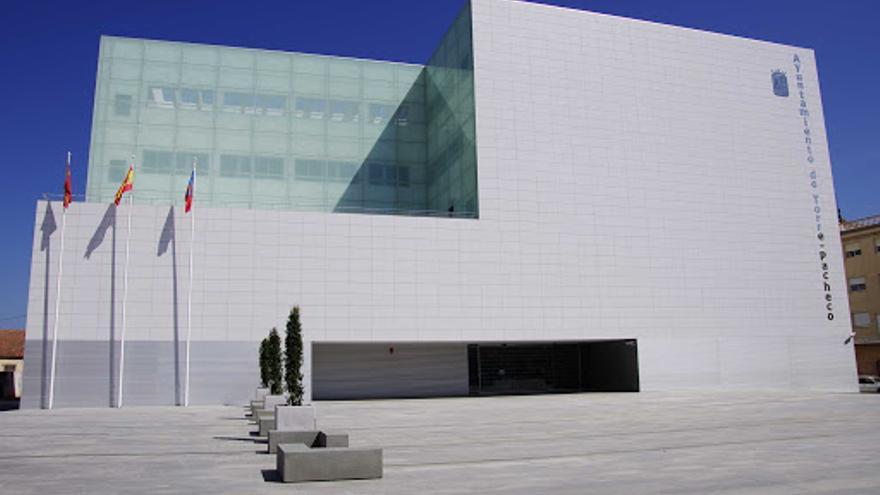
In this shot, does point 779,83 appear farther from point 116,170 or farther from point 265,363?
point 116,170

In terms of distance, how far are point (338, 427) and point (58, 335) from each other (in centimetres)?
1798

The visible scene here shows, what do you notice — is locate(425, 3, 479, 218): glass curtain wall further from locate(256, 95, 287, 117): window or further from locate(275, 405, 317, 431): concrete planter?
locate(275, 405, 317, 431): concrete planter

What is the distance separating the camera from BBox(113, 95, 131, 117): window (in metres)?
43.3

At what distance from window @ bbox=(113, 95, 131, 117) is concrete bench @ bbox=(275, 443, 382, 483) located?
37468 mm

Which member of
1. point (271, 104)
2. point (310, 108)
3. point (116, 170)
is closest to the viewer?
point (116, 170)

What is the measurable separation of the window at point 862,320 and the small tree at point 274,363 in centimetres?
6182

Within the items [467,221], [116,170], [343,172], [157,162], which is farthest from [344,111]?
[116,170]

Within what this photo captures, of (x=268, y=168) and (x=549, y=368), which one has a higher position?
(x=268, y=168)

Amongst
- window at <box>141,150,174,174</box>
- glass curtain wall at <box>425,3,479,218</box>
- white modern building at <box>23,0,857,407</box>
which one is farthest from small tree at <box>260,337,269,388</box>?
window at <box>141,150,174,174</box>

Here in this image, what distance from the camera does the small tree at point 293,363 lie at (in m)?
17.5

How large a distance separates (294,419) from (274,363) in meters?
10.4

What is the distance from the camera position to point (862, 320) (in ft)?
221

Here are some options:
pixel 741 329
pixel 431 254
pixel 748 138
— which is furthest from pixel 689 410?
pixel 748 138

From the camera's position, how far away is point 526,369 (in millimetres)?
45469
